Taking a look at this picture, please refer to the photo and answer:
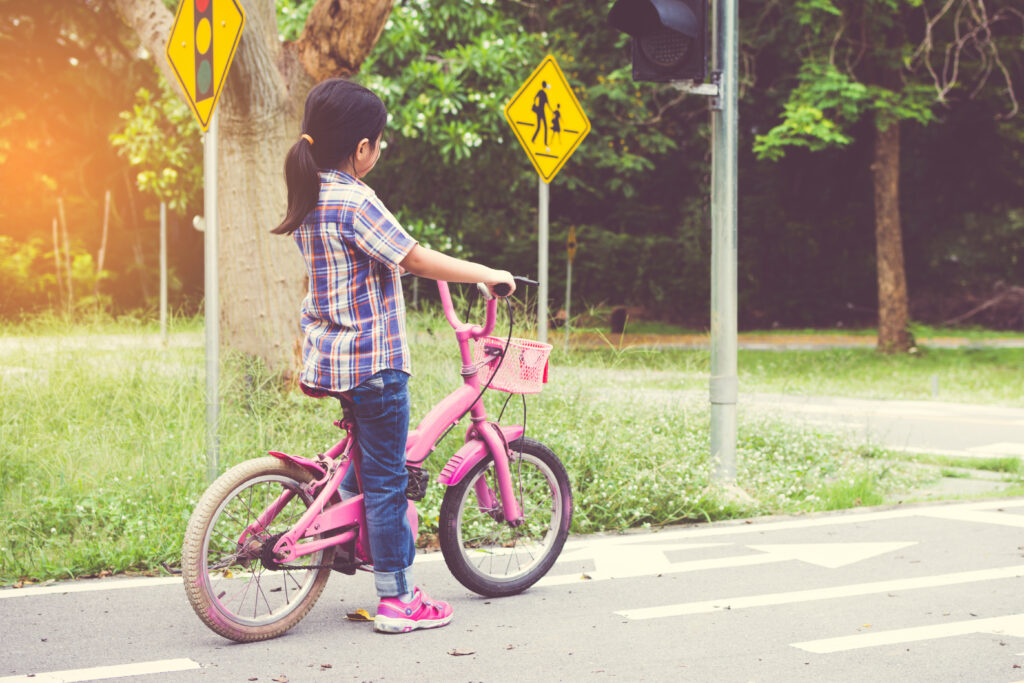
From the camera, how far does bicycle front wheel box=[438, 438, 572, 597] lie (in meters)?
4.86

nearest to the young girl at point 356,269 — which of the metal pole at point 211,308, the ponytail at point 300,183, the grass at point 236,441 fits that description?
the ponytail at point 300,183

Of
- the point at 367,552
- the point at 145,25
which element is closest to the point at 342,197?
the point at 367,552

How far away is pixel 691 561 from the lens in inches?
228

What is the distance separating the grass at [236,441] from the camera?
586 cm

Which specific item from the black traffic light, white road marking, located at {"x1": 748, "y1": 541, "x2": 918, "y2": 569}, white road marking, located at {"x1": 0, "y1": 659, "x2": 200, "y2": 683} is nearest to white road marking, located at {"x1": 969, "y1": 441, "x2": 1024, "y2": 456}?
white road marking, located at {"x1": 748, "y1": 541, "x2": 918, "y2": 569}

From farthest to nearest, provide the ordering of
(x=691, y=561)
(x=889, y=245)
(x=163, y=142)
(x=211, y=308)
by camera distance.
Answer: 1. (x=889, y=245)
2. (x=163, y=142)
3. (x=211, y=308)
4. (x=691, y=561)

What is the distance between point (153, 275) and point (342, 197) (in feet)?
88.9

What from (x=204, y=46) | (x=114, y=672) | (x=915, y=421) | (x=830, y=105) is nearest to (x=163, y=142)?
(x=830, y=105)

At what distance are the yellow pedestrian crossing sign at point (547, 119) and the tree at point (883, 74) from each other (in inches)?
454

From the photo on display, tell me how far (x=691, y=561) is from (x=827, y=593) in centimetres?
82

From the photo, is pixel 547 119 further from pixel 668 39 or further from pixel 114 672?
pixel 114 672

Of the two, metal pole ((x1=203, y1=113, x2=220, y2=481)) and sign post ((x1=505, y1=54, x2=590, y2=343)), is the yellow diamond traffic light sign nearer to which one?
metal pole ((x1=203, y1=113, x2=220, y2=481))

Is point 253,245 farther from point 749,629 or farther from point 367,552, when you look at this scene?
point 749,629

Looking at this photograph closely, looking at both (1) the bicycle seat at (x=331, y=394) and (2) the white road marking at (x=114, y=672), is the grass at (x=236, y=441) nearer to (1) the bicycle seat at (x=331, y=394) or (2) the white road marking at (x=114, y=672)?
(2) the white road marking at (x=114, y=672)
